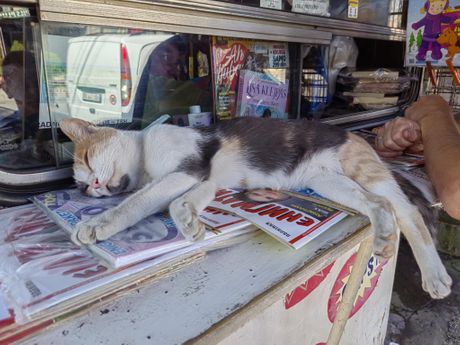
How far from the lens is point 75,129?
92 cm

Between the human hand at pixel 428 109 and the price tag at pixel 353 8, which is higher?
the price tag at pixel 353 8

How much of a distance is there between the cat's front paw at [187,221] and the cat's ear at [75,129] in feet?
1.18

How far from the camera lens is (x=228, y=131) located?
113 cm

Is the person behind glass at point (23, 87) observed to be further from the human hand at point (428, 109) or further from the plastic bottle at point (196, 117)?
the human hand at point (428, 109)

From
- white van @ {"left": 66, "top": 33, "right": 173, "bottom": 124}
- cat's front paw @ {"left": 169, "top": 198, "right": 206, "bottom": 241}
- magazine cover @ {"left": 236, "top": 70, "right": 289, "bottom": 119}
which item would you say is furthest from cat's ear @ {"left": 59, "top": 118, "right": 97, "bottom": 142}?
magazine cover @ {"left": 236, "top": 70, "right": 289, "bottom": 119}

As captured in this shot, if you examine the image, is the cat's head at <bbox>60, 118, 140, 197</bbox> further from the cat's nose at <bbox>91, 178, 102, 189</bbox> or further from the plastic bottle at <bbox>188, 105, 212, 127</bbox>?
the plastic bottle at <bbox>188, 105, 212, 127</bbox>

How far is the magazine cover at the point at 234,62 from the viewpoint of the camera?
1.37 meters

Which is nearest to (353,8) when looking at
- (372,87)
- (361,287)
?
(372,87)

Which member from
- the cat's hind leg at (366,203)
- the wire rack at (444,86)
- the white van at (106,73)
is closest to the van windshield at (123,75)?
the white van at (106,73)

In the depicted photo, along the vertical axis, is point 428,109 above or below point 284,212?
above

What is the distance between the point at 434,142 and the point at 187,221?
84cm

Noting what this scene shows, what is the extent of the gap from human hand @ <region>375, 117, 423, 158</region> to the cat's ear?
1.10 metres

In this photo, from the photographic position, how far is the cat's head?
3.05 feet

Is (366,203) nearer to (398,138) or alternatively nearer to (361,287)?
(361,287)
